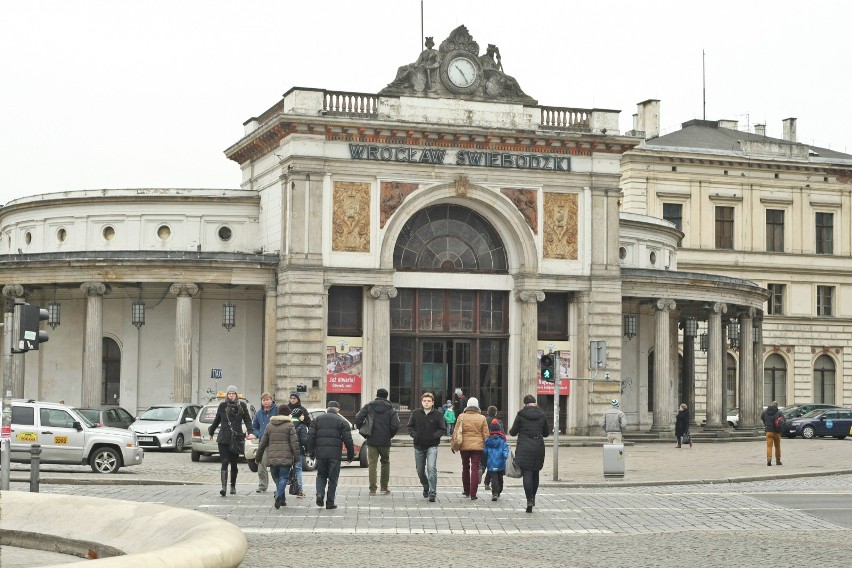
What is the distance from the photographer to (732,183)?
238ft

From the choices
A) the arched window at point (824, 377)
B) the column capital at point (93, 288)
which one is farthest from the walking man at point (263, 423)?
the arched window at point (824, 377)

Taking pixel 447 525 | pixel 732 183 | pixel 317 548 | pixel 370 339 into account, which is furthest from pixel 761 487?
pixel 732 183

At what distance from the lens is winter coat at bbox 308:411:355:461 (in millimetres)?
23281

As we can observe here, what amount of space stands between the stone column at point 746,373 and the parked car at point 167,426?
76.6 ft

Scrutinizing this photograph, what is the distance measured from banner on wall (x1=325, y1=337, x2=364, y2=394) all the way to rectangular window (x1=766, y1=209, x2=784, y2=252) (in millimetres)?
33690

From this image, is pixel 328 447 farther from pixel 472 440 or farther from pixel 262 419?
pixel 262 419

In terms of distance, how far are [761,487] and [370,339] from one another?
63.1ft

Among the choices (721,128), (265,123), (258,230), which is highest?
(721,128)

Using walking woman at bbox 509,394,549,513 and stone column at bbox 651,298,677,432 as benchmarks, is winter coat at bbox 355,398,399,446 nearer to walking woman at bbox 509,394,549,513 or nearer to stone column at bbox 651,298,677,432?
walking woman at bbox 509,394,549,513

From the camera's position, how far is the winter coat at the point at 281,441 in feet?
76.8

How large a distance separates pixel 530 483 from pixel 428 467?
7.45 feet

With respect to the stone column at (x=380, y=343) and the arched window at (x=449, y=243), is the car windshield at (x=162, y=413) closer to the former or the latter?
the stone column at (x=380, y=343)

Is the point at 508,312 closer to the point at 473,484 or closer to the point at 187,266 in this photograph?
the point at 187,266

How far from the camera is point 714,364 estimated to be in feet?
175
